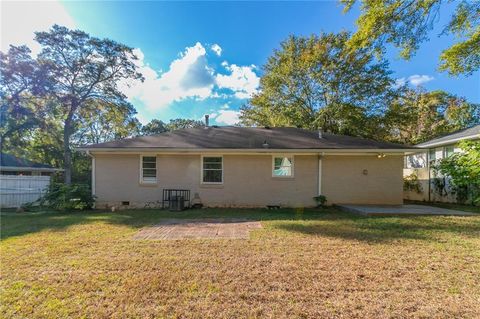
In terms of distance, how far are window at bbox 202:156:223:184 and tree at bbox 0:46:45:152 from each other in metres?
A: 17.8

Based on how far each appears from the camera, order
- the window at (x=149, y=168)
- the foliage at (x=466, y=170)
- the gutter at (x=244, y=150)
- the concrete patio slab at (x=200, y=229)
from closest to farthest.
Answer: the concrete patio slab at (x=200, y=229), the foliage at (x=466, y=170), the gutter at (x=244, y=150), the window at (x=149, y=168)

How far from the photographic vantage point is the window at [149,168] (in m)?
11.1

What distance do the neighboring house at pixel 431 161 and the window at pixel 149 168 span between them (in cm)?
1332

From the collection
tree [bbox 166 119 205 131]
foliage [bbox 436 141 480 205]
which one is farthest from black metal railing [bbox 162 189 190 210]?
tree [bbox 166 119 205 131]

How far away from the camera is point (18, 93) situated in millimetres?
19594

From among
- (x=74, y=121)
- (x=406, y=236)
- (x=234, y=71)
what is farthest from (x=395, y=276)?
(x=74, y=121)

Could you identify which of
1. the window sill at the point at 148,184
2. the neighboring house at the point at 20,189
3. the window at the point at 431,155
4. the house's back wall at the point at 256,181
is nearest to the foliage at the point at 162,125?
the neighboring house at the point at 20,189

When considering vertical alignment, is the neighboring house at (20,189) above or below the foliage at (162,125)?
below

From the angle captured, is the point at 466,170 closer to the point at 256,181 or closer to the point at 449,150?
the point at 449,150

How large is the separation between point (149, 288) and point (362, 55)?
21.9 metres

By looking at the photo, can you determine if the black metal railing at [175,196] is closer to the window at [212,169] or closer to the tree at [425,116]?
the window at [212,169]

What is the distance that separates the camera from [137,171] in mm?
11000

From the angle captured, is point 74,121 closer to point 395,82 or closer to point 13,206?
point 13,206

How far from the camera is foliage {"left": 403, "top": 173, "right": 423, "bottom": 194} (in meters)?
15.3
